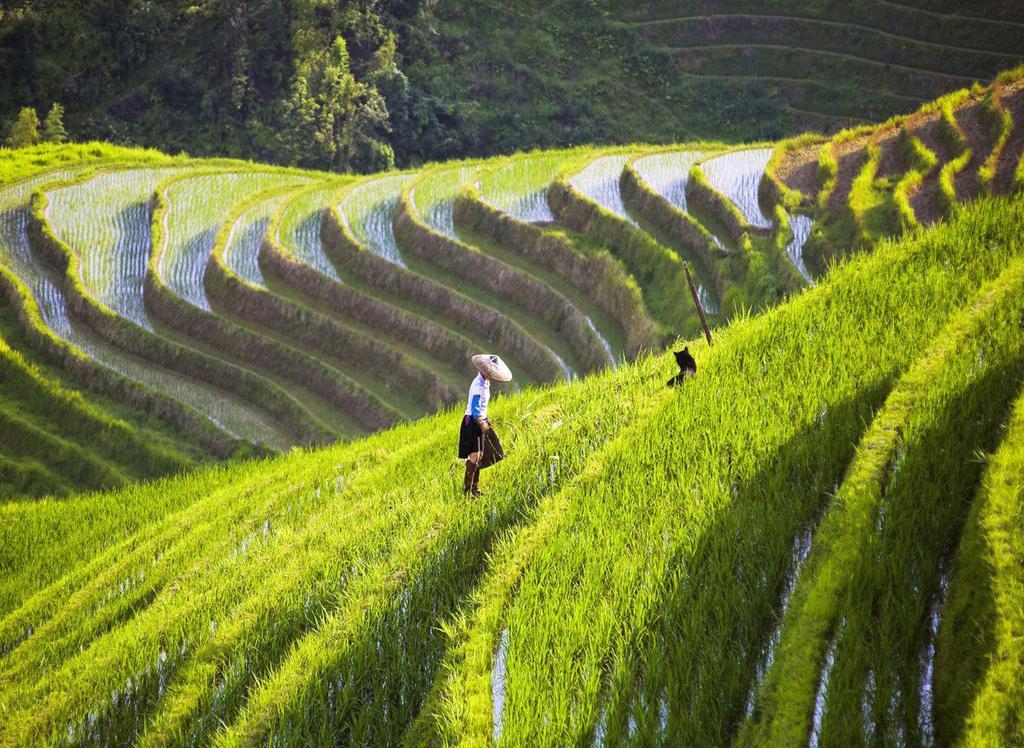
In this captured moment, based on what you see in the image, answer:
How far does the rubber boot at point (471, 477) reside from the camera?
6.50 m

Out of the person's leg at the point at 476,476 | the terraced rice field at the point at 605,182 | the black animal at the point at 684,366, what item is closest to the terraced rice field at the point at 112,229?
the terraced rice field at the point at 605,182

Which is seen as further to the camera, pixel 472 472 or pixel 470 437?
pixel 472 472

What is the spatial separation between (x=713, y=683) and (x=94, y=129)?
3699cm

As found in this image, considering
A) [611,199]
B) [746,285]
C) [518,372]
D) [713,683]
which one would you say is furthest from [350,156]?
[713,683]

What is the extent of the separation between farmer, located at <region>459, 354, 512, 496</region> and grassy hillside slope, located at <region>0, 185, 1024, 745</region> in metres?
0.49

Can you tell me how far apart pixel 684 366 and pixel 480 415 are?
1689mm

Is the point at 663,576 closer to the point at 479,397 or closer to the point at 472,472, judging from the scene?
the point at 479,397

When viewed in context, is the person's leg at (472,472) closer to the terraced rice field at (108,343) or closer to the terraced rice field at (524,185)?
the terraced rice field at (108,343)

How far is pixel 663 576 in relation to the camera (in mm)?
5352

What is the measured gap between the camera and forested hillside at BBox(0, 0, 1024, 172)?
117 ft

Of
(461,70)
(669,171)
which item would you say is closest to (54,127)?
(461,70)

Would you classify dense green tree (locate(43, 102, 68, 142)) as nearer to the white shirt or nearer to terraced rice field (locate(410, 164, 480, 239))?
terraced rice field (locate(410, 164, 480, 239))

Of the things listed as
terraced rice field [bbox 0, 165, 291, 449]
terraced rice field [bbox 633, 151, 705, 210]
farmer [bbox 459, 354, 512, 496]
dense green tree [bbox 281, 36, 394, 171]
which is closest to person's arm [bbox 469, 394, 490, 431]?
farmer [bbox 459, 354, 512, 496]

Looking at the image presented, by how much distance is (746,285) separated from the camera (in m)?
14.4
